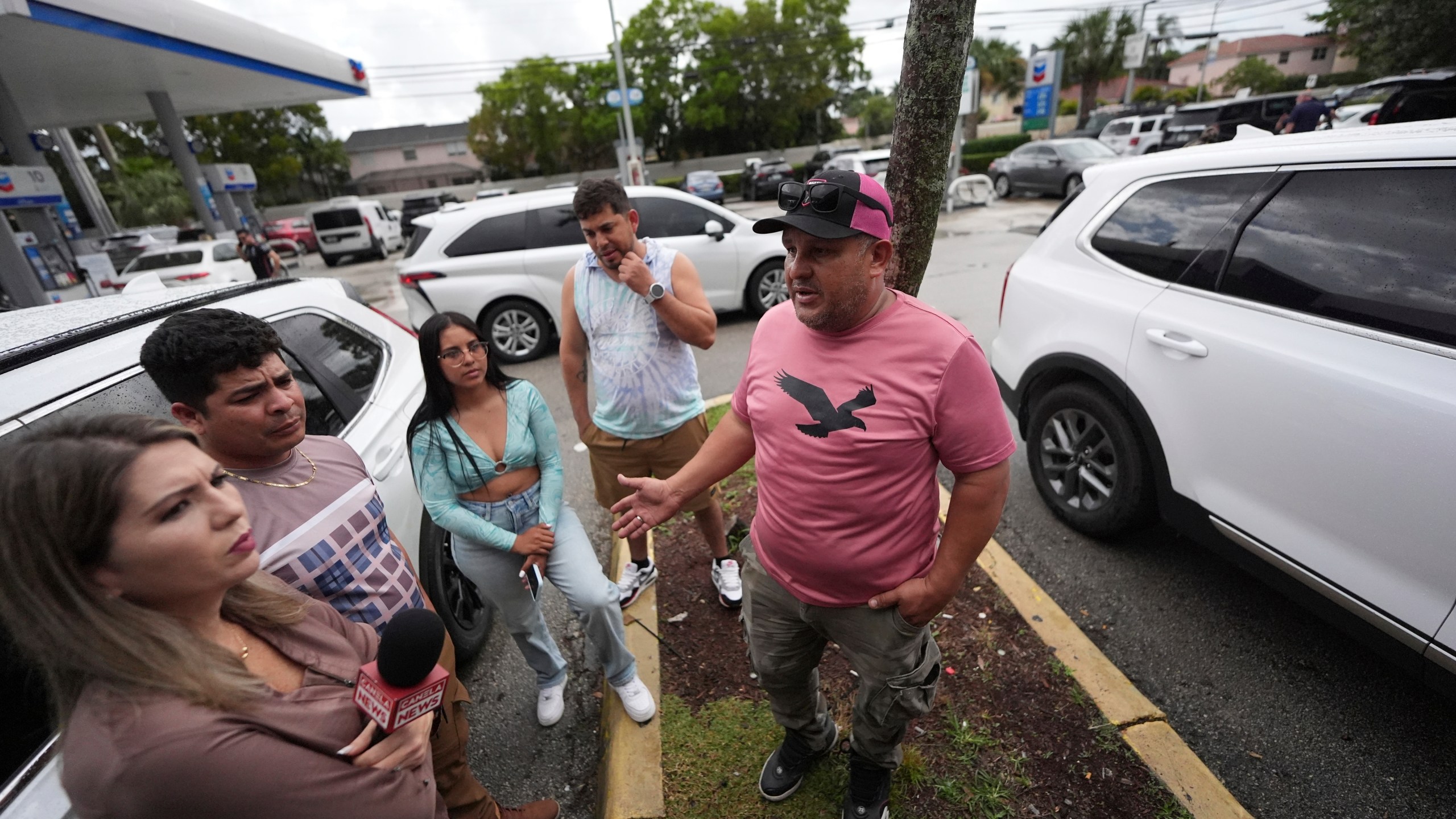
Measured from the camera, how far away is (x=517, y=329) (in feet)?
22.6

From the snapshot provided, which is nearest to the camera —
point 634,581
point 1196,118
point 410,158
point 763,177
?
point 634,581

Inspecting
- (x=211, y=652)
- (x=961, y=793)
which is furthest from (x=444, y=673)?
(x=961, y=793)

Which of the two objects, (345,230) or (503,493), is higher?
(503,493)

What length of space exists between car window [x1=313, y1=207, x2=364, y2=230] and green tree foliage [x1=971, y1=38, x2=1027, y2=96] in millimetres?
43768

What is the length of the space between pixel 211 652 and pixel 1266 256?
3.24 meters

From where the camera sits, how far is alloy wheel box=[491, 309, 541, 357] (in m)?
6.84

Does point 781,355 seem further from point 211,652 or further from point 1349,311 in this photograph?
point 1349,311

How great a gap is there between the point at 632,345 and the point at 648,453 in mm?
482

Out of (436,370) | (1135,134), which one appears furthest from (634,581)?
(1135,134)

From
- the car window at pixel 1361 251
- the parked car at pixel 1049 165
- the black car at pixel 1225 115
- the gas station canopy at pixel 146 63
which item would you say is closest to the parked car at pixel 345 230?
the gas station canopy at pixel 146 63

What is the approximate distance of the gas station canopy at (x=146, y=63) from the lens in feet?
29.4

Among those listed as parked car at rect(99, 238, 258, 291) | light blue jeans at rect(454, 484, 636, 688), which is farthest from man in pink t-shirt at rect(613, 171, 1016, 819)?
parked car at rect(99, 238, 258, 291)

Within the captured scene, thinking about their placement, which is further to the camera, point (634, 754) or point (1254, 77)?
point (1254, 77)

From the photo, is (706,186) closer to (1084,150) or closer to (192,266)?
(1084,150)
